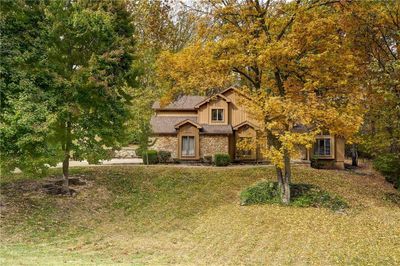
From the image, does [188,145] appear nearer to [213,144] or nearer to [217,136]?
[213,144]

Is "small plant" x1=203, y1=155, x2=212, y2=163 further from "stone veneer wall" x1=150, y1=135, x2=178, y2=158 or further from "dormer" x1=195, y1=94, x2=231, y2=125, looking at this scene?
"dormer" x1=195, y1=94, x2=231, y2=125

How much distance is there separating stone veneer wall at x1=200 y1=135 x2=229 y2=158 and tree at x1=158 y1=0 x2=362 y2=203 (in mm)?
11658

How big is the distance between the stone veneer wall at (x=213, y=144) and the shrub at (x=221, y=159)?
1.67m

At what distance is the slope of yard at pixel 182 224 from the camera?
11.3 metres

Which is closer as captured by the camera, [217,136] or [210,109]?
[217,136]

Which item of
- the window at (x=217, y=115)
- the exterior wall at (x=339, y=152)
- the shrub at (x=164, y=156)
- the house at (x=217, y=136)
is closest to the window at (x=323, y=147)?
the house at (x=217, y=136)

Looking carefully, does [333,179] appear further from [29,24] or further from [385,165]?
[29,24]

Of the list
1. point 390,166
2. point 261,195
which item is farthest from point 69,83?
point 390,166

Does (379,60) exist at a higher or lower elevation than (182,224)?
higher

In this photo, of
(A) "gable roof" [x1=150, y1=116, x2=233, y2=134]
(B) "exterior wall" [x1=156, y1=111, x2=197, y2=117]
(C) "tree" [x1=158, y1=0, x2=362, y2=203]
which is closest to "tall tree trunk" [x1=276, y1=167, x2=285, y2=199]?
Result: (C) "tree" [x1=158, y1=0, x2=362, y2=203]

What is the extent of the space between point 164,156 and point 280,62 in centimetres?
1457

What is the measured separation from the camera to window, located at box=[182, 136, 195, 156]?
3070cm

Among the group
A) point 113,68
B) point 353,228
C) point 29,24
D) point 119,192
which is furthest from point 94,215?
point 353,228

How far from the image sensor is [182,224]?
625 inches
